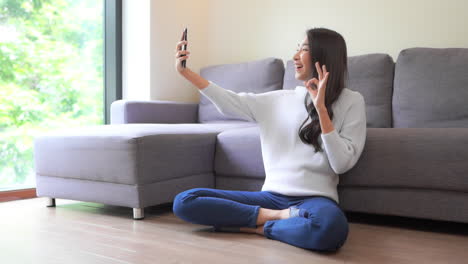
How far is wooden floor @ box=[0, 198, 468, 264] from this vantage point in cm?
149

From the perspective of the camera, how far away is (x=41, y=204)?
251 cm

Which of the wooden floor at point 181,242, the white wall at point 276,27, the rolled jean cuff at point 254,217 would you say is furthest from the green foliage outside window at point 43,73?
the rolled jean cuff at point 254,217

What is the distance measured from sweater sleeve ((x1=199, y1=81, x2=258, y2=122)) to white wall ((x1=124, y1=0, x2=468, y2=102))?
1445 mm

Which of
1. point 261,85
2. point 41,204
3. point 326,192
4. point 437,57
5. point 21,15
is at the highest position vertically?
point 21,15

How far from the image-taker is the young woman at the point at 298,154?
5.55ft

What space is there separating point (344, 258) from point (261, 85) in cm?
171

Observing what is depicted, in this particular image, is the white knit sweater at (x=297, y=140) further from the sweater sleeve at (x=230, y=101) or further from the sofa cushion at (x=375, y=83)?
the sofa cushion at (x=375, y=83)

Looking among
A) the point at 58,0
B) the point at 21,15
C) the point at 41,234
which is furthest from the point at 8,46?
the point at 41,234

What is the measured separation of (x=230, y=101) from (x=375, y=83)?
111 centimetres

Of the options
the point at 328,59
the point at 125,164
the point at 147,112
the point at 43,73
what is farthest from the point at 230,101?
the point at 43,73

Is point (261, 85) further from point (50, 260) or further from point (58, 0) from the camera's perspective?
point (50, 260)

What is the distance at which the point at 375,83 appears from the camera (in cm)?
261

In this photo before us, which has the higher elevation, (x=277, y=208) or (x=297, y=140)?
(x=297, y=140)

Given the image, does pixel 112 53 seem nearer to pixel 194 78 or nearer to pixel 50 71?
pixel 50 71
